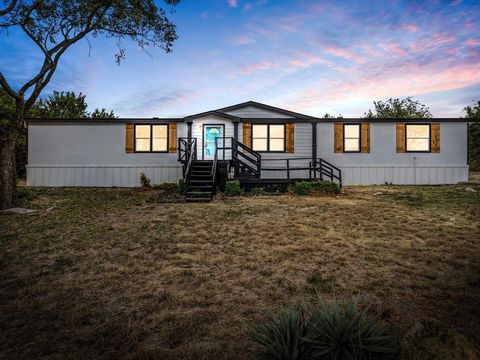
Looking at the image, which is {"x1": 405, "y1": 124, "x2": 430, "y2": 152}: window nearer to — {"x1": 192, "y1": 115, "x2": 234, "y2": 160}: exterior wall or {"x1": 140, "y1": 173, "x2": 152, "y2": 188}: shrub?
{"x1": 192, "y1": 115, "x2": 234, "y2": 160}: exterior wall

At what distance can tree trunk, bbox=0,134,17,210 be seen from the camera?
10101mm

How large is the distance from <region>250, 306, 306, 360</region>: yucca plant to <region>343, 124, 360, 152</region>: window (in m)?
16.1

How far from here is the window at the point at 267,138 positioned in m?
17.1

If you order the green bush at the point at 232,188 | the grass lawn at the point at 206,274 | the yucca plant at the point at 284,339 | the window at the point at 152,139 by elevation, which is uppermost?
the window at the point at 152,139

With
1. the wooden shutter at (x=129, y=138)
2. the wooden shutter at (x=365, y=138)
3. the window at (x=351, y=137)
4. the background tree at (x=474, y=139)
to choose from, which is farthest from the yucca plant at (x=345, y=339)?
the background tree at (x=474, y=139)

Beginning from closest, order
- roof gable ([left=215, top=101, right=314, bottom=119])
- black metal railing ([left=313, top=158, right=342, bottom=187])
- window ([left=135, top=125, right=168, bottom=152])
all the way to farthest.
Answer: black metal railing ([left=313, top=158, right=342, bottom=187]), window ([left=135, top=125, right=168, bottom=152]), roof gable ([left=215, top=101, right=314, bottom=119])

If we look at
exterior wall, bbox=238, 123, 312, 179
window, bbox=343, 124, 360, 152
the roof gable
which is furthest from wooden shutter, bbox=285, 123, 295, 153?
window, bbox=343, 124, 360, 152

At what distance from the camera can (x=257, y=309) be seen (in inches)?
140

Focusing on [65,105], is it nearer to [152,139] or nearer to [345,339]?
[152,139]

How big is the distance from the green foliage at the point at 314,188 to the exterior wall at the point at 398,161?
13.0 feet

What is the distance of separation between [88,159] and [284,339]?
17781 millimetres

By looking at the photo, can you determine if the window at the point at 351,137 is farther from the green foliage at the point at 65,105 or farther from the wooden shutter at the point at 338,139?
the green foliage at the point at 65,105

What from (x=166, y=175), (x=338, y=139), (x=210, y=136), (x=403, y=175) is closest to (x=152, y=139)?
(x=166, y=175)

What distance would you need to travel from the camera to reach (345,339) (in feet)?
7.45
